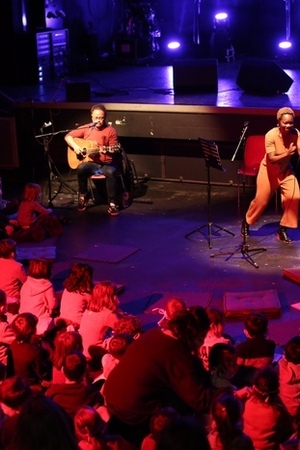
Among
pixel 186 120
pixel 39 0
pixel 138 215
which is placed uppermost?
pixel 39 0

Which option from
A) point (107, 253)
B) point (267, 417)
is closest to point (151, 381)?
point (267, 417)

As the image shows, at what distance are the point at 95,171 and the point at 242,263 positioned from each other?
2994 mm

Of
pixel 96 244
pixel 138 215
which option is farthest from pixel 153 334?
pixel 138 215

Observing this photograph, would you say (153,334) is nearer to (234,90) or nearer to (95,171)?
(95,171)

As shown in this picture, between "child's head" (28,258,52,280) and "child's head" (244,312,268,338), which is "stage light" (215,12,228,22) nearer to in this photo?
"child's head" (28,258,52,280)

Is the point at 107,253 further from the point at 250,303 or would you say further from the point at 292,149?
the point at 292,149

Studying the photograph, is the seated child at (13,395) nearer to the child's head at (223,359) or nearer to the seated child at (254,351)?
the child's head at (223,359)

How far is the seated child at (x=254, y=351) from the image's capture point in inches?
A: 227

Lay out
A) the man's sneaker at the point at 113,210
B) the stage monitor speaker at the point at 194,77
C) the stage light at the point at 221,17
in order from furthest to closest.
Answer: the stage light at the point at 221,17
the stage monitor speaker at the point at 194,77
the man's sneaker at the point at 113,210

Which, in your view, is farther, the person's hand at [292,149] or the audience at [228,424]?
the person's hand at [292,149]

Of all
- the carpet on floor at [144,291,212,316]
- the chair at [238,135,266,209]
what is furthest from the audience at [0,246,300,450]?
the chair at [238,135,266,209]

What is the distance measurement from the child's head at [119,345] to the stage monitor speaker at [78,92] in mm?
7503

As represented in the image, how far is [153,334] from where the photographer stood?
4.48m

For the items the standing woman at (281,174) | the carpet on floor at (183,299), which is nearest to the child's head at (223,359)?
the carpet on floor at (183,299)
